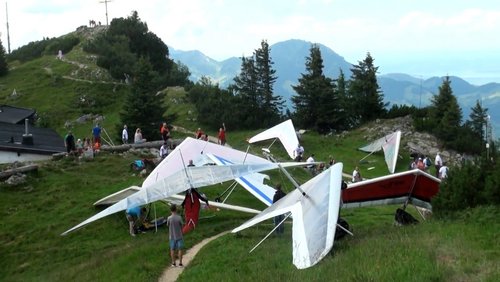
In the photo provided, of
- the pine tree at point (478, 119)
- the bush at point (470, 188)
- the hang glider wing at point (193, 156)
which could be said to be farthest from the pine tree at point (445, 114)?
the bush at point (470, 188)

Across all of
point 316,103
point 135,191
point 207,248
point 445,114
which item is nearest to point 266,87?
point 316,103

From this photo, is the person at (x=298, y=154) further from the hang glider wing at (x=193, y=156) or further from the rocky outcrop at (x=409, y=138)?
the hang glider wing at (x=193, y=156)

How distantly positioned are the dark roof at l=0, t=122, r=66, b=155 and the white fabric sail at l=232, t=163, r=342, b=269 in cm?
2646

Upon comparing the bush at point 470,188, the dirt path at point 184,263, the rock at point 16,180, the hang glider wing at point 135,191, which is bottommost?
the dirt path at point 184,263

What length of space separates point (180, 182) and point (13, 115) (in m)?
40.8

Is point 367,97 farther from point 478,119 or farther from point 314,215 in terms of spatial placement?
point 314,215

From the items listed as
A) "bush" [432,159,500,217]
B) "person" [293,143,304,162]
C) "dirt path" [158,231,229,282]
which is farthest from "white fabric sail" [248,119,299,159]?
"bush" [432,159,500,217]

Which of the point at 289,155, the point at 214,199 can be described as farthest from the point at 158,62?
the point at 214,199

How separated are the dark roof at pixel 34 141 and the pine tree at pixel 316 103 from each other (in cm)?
2720

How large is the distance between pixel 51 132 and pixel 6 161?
40.2 ft

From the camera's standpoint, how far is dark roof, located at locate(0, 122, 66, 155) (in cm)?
3853

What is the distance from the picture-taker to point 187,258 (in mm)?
18672

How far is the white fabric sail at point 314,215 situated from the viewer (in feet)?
45.4

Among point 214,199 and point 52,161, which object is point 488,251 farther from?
point 52,161
